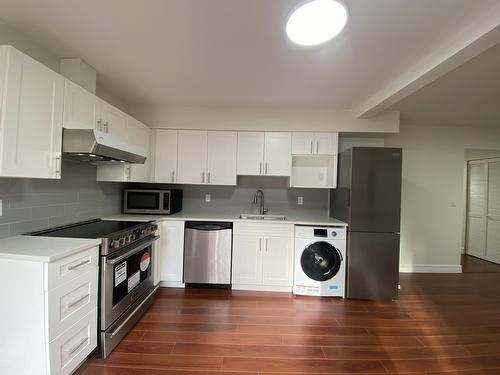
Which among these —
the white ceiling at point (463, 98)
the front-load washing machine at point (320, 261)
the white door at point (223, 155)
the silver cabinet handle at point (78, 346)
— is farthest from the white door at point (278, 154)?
the silver cabinet handle at point (78, 346)

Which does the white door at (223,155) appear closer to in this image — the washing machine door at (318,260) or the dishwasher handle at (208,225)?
the dishwasher handle at (208,225)

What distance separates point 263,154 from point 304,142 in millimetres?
590

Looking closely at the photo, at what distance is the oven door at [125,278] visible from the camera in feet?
5.88

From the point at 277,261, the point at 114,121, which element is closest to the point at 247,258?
the point at 277,261

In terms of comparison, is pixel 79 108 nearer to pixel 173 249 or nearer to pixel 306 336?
pixel 173 249

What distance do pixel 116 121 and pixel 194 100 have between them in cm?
97

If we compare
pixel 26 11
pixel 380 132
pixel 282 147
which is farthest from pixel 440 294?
pixel 26 11

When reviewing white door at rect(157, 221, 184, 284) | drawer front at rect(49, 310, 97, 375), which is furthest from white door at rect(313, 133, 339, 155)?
drawer front at rect(49, 310, 97, 375)

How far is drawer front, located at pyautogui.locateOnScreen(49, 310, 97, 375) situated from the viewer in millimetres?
1404

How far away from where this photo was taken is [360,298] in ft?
9.36

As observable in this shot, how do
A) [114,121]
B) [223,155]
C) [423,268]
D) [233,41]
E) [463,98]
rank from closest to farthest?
[233,41], [114,121], [463,98], [223,155], [423,268]

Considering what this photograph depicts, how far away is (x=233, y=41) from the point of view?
1.74 m

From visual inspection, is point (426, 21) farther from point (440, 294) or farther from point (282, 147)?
point (440, 294)

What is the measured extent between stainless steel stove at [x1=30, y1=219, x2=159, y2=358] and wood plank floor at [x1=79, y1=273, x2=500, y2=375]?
151mm
